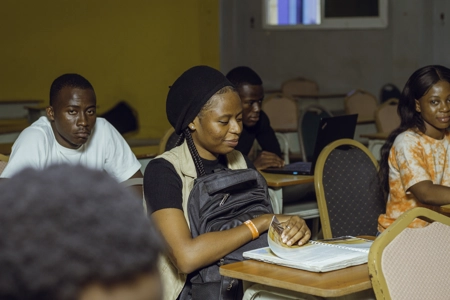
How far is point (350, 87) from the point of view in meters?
9.67

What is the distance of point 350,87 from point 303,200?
228 inches

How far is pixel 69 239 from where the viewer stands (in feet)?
1.87

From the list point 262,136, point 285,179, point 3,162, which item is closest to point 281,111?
point 262,136

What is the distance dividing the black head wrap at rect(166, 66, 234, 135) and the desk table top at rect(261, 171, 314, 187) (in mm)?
1241

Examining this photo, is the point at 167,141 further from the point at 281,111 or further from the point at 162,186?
the point at 281,111

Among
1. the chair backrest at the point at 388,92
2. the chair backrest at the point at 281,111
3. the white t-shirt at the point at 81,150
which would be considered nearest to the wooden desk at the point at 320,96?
the chair backrest at the point at 388,92

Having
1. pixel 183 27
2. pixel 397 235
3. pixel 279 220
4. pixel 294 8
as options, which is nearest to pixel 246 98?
pixel 279 220

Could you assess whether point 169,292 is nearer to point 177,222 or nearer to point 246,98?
point 177,222

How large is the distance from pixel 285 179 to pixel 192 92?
1.41 m

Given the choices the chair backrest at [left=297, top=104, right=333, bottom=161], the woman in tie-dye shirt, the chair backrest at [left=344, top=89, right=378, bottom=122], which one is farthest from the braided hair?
the chair backrest at [left=344, top=89, right=378, bottom=122]

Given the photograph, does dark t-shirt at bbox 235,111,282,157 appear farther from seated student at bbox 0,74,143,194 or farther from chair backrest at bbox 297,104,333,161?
chair backrest at bbox 297,104,333,161

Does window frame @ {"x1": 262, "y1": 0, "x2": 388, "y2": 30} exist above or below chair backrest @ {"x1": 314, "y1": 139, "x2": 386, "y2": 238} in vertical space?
above

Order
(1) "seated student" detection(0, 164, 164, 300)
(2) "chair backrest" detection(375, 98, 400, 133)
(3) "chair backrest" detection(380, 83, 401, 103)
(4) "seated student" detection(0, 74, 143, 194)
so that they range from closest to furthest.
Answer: (1) "seated student" detection(0, 164, 164, 300), (4) "seated student" detection(0, 74, 143, 194), (2) "chair backrest" detection(375, 98, 400, 133), (3) "chair backrest" detection(380, 83, 401, 103)

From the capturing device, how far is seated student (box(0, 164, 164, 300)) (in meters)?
0.56
